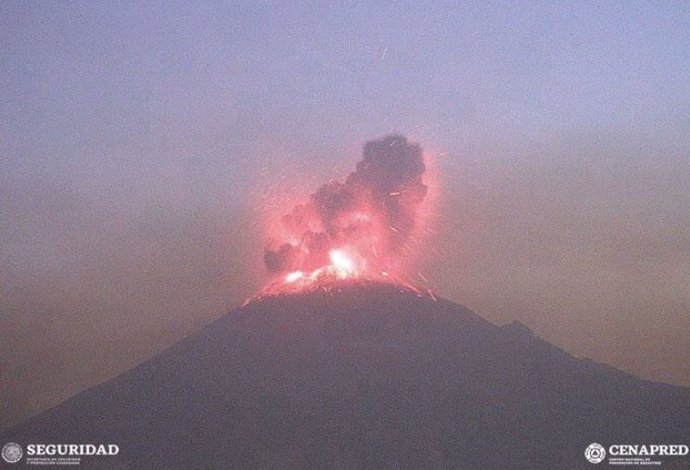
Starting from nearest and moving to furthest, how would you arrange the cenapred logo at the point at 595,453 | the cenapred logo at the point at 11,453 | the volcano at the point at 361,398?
the cenapred logo at the point at 11,453 < the cenapred logo at the point at 595,453 < the volcano at the point at 361,398

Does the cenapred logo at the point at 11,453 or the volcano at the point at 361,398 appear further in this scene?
the volcano at the point at 361,398

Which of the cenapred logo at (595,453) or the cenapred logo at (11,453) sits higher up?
the cenapred logo at (11,453)

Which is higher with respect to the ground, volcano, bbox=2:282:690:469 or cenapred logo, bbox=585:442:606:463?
volcano, bbox=2:282:690:469

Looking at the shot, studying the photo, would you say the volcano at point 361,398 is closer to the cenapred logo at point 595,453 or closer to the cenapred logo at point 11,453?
the cenapred logo at point 595,453

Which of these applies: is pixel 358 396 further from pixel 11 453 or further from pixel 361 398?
pixel 11 453

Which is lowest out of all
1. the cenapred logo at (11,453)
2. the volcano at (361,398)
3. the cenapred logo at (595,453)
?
the cenapred logo at (595,453)

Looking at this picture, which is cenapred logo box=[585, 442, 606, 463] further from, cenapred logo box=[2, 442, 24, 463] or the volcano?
cenapred logo box=[2, 442, 24, 463]

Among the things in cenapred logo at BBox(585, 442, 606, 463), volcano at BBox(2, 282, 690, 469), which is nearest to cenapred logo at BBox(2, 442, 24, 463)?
volcano at BBox(2, 282, 690, 469)

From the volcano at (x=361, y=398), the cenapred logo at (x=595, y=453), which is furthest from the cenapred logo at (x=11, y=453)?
the cenapred logo at (x=595, y=453)
